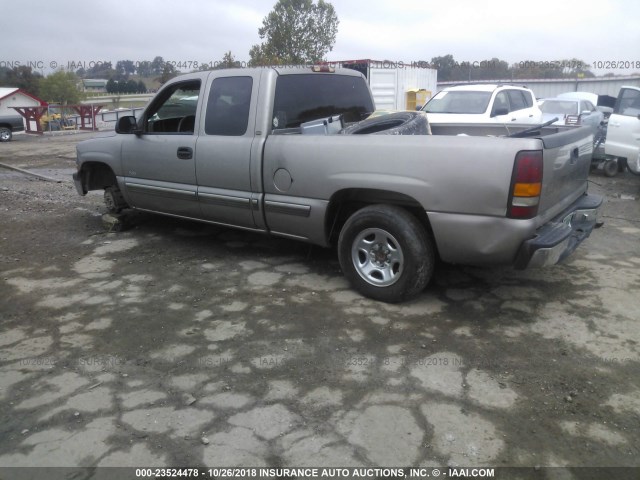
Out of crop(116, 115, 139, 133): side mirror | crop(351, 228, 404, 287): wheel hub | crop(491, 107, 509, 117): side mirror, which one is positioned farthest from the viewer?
crop(491, 107, 509, 117): side mirror

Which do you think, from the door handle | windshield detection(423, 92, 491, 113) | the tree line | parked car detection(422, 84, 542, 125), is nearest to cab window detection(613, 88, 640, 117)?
parked car detection(422, 84, 542, 125)

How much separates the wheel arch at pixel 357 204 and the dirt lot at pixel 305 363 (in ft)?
1.72

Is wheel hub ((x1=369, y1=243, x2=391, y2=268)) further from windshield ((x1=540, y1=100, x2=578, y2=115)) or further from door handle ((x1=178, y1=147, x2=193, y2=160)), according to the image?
windshield ((x1=540, y1=100, x2=578, y2=115))

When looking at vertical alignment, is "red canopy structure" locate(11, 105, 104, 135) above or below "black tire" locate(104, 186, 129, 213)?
above

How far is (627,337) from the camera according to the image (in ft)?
11.4

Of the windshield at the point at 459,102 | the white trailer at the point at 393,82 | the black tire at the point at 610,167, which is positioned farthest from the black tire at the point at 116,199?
the white trailer at the point at 393,82

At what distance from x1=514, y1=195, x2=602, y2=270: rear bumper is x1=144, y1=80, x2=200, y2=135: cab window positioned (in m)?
3.31

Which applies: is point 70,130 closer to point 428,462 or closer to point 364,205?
point 364,205

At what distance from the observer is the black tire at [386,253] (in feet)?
12.5

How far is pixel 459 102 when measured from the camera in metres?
10.7

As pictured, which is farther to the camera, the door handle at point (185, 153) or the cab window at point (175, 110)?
the cab window at point (175, 110)

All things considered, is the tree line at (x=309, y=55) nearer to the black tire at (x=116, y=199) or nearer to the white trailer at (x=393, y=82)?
the white trailer at (x=393, y=82)

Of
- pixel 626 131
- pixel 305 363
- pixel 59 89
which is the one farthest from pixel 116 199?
pixel 59 89

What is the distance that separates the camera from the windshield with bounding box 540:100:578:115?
13.6 metres
